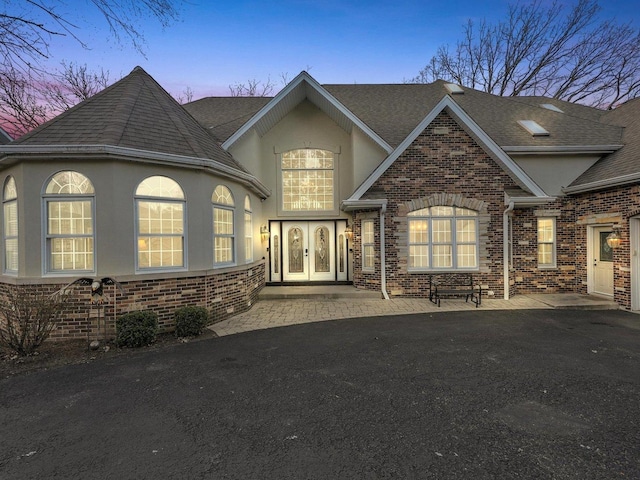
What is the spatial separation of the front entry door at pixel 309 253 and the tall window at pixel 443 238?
333cm

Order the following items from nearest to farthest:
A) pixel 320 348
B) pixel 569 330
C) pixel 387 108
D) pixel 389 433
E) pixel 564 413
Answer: pixel 389 433 → pixel 564 413 → pixel 320 348 → pixel 569 330 → pixel 387 108

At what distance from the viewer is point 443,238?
10453mm

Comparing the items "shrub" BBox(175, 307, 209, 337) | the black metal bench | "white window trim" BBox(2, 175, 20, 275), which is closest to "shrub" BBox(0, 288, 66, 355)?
"white window trim" BBox(2, 175, 20, 275)

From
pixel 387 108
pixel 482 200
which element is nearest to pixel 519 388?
pixel 482 200

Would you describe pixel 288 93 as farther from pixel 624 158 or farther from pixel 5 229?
pixel 624 158

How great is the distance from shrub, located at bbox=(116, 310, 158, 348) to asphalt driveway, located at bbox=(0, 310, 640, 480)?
49 centimetres

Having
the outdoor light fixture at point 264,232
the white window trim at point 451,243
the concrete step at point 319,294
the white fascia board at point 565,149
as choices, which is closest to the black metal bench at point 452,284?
the white window trim at point 451,243

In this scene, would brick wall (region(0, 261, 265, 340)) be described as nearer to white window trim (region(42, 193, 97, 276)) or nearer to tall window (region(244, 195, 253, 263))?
white window trim (region(42, 193, 97, 276))

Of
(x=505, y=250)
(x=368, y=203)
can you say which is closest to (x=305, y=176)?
(x=368, y=203)

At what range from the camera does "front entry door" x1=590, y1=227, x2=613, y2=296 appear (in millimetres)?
9781

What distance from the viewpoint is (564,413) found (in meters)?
3.65

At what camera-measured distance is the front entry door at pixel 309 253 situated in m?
12.5

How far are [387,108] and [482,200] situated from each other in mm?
6457

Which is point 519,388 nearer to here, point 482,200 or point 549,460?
point 549,460
